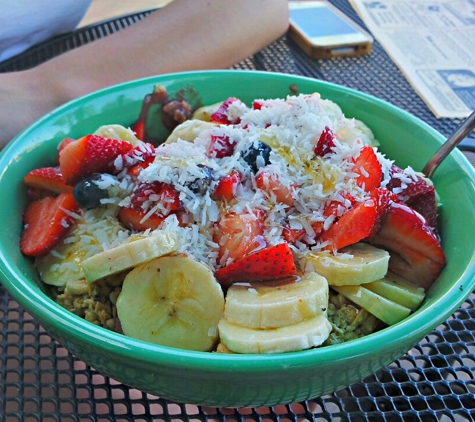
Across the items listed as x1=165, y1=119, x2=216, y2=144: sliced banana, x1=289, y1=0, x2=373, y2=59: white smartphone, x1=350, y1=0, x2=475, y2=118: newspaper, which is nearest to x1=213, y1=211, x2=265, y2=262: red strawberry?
x1=165, y1=119, x2=216, y2=144: sliced banana

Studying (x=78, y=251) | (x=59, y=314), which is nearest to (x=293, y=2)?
(x=78, y=251)

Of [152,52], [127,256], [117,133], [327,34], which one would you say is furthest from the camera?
[327,34]

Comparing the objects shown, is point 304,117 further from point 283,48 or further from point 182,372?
point 283,48

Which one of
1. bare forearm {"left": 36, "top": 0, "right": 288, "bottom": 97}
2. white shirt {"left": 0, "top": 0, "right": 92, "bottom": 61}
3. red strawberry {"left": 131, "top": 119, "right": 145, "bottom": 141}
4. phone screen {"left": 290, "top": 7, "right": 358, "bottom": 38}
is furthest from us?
phone screen {"left": 290, "top": 7, "right": 358, "bottom": 38}

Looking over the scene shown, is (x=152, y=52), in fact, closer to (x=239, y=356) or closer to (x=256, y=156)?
(x=256, y=156)

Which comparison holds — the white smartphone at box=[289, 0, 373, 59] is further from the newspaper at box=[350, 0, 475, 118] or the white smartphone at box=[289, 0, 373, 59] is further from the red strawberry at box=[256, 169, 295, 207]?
the red strawberry at box=[256, 169, 295, 207]

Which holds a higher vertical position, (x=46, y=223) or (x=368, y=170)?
(x=368, y=170)

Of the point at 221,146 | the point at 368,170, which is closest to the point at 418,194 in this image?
the point at 368,170

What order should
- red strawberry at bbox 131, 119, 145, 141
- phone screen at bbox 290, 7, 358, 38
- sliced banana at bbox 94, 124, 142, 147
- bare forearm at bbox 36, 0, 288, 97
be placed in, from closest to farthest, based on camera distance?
sliced banana at bbox 94, 124, 142, 147 < red strawberry at bbox 131, 119, 145, 141 < bare forearm at bbox 36, 0, 288, 97 < phone screen at bbox 290, 7, 358, 38
